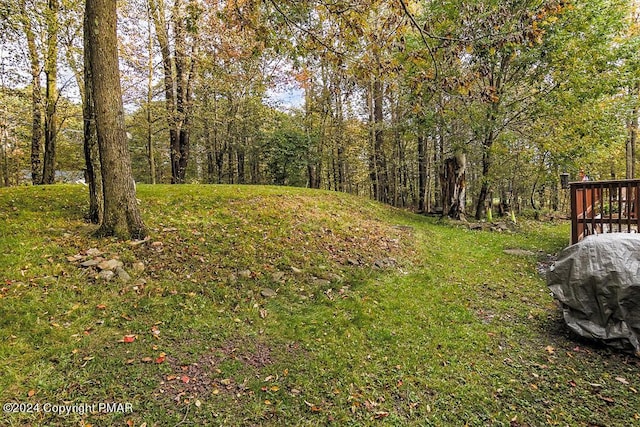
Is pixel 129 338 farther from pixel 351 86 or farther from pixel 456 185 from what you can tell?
pixel 456 185

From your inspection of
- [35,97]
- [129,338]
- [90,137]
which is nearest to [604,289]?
[129,338]

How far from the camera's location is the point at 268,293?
4031 mm

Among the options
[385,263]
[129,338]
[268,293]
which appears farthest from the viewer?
[385,263]

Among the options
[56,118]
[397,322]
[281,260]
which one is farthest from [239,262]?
[56,118]

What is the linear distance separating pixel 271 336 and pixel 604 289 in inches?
124

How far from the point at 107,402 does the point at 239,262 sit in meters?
2.42

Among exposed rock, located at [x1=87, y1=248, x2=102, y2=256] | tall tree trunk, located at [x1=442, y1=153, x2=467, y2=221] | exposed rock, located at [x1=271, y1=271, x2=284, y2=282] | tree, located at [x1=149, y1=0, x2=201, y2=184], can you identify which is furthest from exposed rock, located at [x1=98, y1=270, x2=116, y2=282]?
tall tree trunk, located at [x1=442, y1=153, x2=467, y2=221]

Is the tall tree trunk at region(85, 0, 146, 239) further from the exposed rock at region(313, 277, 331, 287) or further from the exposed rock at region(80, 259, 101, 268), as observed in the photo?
the exposed rock at region(313, 277, 331, 287)

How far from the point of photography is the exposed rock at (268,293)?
399cm

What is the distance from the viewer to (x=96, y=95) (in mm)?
4133

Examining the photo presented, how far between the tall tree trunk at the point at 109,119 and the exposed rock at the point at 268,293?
75.9 inches

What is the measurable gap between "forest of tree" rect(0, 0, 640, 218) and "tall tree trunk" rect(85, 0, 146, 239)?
393 millimetres

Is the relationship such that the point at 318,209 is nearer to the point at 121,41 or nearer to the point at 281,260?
the point at 281,260

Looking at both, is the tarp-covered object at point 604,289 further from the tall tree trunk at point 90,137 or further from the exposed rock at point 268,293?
the tall tree trunk at point 90,137
